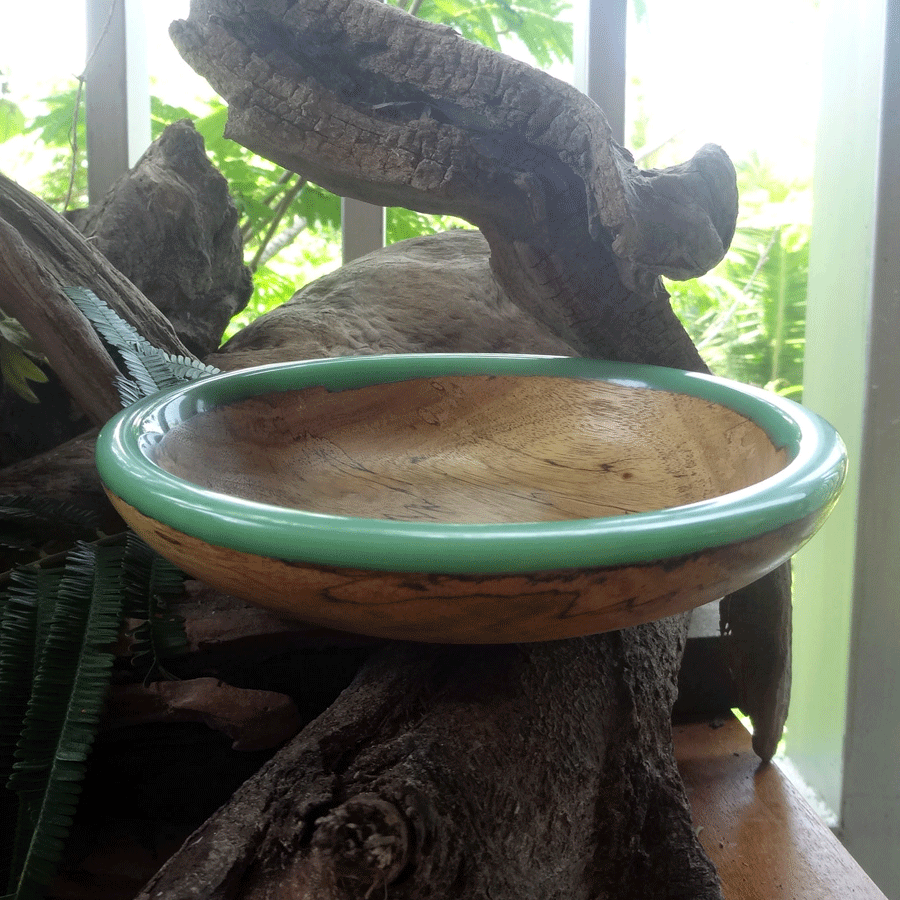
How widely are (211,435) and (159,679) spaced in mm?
199

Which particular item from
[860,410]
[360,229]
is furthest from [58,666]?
[860,410]

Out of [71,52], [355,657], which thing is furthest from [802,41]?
[355,657]

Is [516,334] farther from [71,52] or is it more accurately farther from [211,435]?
[71,52]

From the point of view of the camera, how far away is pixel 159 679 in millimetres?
608

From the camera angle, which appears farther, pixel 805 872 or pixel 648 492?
pixel 805 872

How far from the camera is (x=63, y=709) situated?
514 millimetres

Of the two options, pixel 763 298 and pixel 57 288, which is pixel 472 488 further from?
pixel 763 298

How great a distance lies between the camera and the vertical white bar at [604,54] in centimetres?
119

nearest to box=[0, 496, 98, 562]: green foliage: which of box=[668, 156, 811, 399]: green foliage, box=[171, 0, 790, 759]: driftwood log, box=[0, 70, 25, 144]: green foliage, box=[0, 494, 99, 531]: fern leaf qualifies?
box=[0, 494, 99, 531]: fern leaf

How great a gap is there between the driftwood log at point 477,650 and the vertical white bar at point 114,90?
1.42 ft

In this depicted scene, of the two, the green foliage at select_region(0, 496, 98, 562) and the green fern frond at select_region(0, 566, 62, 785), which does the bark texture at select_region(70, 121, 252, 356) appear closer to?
the green foliage at select_region(0, 496, 98, 562)

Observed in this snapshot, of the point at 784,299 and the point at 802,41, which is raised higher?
→ the point at 802,41

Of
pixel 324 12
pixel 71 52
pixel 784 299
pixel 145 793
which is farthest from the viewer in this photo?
pixel 784 299

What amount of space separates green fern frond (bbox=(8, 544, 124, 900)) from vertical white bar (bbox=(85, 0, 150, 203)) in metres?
0.82
